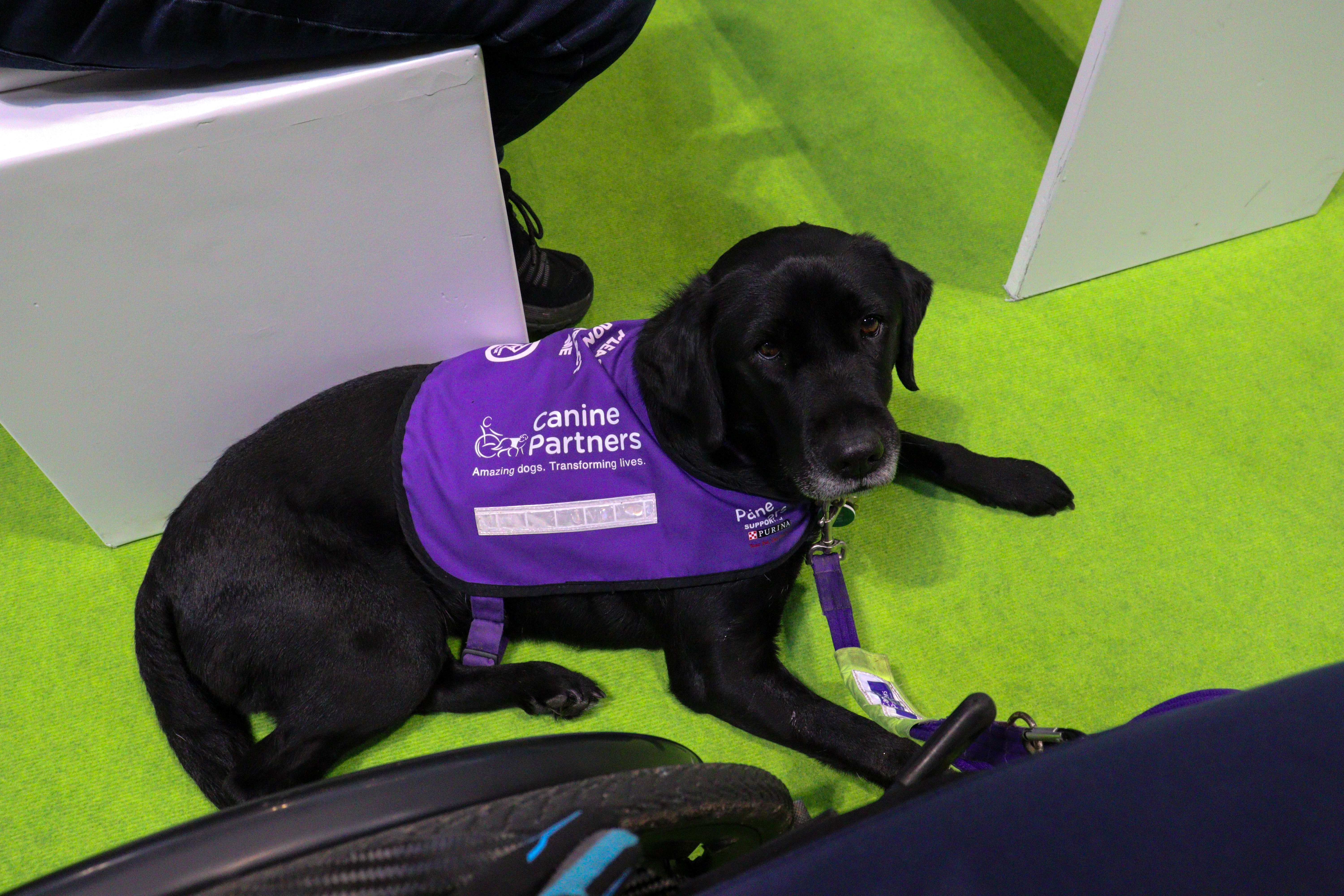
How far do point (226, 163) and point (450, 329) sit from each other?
0.54 metres

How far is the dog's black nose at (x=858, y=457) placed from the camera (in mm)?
1326

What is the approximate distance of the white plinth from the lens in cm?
141

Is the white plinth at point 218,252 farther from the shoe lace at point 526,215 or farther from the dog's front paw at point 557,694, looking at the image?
the dog's front paw at point 557,694

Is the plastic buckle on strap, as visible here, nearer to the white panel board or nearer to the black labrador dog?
the black labrador dog

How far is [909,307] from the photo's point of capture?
1.49m

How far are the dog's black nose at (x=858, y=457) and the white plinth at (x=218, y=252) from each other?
0.83 metres

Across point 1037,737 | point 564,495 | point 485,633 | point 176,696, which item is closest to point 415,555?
point 485,633

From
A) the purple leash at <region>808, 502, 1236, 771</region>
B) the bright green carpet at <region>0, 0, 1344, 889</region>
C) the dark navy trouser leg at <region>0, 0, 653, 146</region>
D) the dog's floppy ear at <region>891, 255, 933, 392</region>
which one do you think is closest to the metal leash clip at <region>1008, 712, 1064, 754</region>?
the purple leash at <region>808, 502, 1236, 771</region>

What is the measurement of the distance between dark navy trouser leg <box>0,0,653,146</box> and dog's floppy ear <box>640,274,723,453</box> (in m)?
0.58

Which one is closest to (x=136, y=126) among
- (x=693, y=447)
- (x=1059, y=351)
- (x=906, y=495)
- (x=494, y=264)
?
(x=494, y=264)

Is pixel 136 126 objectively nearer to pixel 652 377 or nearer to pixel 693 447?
pixel 652 377

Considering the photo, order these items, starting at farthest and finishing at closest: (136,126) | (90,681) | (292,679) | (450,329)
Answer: (450,329)
(90,681)
(292,679)
(136,126)

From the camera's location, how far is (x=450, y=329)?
1869mm

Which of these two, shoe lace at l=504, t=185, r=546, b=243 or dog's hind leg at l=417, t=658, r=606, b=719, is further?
shoe lace at l=504, t=185, r=546, b=243
